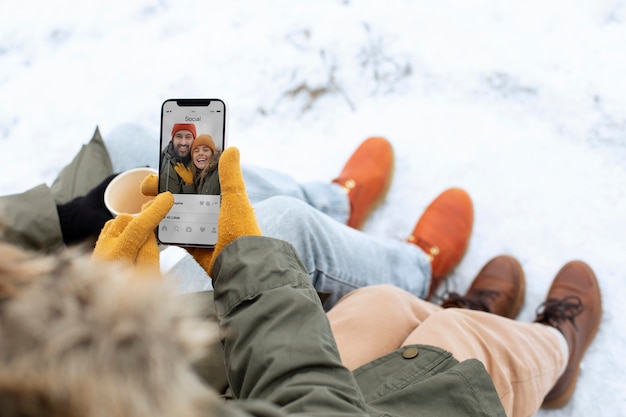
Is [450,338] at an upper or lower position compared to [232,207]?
lower

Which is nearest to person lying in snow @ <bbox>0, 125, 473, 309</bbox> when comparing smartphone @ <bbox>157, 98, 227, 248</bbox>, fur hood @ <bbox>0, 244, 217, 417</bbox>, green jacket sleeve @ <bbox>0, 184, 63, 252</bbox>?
green jacket sleeve @ <bbox>0, 184, 63, 252</bbox>

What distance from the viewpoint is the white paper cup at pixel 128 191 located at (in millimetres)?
760

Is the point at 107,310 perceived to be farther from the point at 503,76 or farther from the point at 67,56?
the point at 67,56

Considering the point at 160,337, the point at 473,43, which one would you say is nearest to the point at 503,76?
the point at 473,43

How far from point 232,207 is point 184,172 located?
0.10 meters

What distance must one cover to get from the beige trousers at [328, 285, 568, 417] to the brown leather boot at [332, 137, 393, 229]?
36 centimetres

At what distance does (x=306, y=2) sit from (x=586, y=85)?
2.43 feet

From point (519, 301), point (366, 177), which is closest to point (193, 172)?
point (366, 177)

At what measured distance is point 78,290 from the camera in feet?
1.01

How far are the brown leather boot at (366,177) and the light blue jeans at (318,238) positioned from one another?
1.5 inches

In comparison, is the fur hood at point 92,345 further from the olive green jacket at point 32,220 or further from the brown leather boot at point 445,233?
the brown leather boot at point 445,233

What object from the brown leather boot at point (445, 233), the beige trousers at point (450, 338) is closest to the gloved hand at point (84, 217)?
the beige trousers at point (450, 338)

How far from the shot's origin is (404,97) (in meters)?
1.28

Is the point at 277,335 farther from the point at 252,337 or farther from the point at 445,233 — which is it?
the point at 445,233
